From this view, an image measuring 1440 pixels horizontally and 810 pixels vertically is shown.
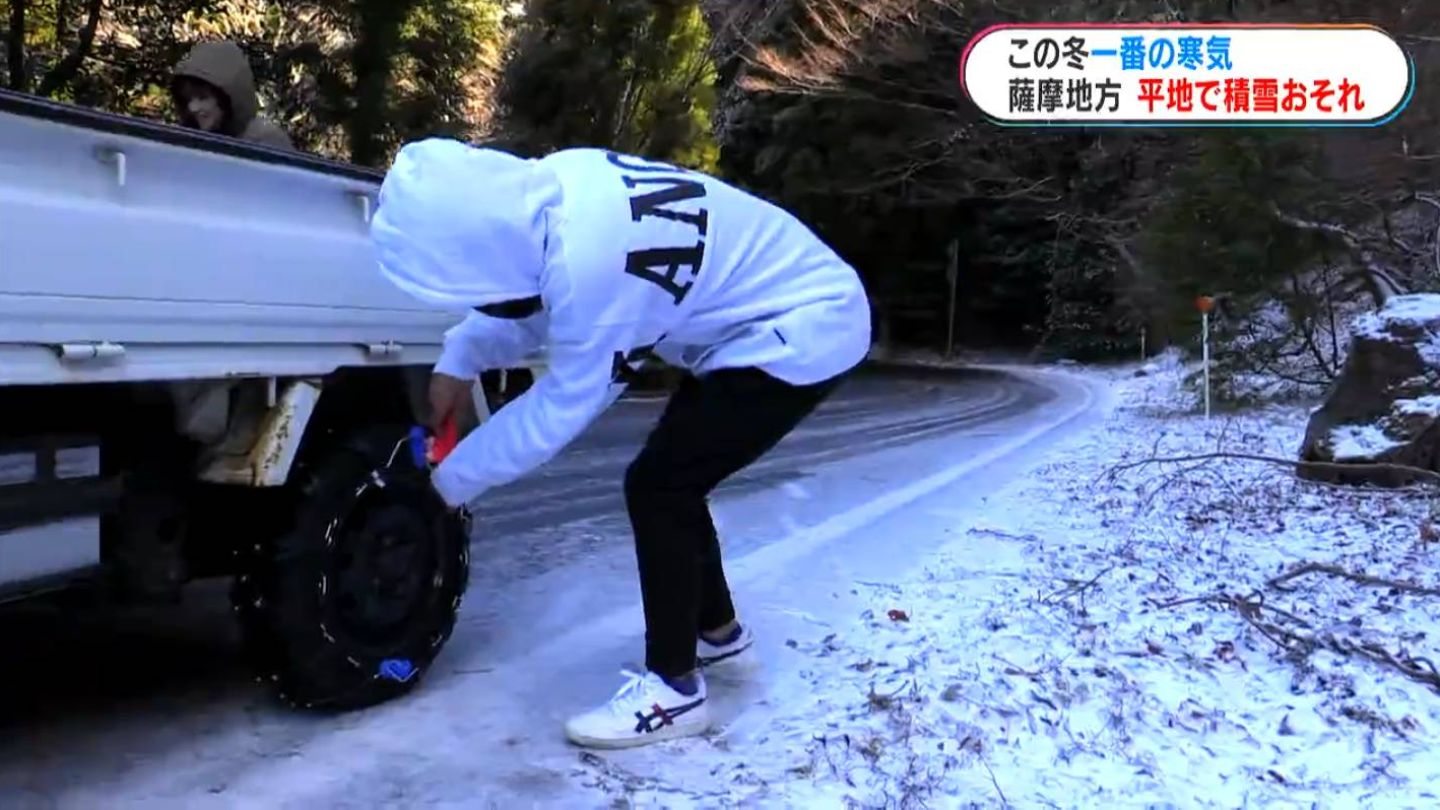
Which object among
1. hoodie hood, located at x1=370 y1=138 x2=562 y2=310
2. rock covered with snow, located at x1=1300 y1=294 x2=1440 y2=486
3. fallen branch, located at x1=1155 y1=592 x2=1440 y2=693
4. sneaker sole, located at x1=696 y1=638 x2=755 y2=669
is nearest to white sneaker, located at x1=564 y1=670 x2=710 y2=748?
sneaker sole, located at x1=696 y1=638 x2=755 y2=669

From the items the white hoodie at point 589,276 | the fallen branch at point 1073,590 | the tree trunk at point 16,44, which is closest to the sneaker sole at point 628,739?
the white hoodie at point 589,276

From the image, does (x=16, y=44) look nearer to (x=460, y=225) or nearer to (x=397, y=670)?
(x=397, y=670)

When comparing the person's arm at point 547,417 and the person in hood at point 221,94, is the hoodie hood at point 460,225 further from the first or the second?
the person in hood at point 221,94

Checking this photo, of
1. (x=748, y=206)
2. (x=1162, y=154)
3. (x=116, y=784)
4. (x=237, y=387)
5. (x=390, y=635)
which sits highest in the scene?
(x=1162, y=154)

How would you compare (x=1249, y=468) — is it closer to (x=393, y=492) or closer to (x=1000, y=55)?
(x=1000, y=55)

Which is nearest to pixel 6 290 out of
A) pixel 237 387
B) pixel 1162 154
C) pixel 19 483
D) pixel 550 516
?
pixel 19 483

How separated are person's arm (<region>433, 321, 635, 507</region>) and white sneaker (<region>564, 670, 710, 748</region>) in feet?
2.20

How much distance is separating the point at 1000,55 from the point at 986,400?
7.47 m

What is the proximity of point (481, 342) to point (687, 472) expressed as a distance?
621 millimetres

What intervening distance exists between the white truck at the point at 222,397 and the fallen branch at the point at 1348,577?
10.3 ft

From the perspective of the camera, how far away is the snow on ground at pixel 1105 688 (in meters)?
3.26

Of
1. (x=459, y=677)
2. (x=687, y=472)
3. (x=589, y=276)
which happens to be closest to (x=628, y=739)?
(x=687, y=472)

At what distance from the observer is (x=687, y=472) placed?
3.49 meters

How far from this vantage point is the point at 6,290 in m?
2.63
